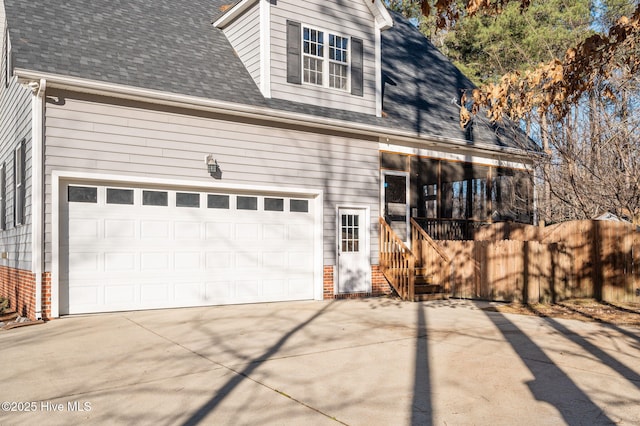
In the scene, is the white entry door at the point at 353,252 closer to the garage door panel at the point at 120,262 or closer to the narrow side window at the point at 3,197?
the garage door panel at the point at 120,262

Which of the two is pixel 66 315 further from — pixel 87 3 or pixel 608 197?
pixel 608 197

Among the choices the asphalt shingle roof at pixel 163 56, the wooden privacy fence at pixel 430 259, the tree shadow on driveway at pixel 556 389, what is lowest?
the tree shadow on driveway at pixel 556 389

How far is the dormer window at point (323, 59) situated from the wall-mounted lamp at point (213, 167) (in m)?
2.74

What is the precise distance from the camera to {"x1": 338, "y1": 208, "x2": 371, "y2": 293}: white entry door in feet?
44.3

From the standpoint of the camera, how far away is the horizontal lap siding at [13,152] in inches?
408

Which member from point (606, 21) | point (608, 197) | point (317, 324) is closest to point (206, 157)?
point (317, 324)

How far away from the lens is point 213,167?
1145 cm

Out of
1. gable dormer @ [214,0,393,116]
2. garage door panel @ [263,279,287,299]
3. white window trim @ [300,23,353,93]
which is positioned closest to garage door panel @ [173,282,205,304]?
garage door panel @ [263,279,287,299]

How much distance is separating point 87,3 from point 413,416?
11.4 metres

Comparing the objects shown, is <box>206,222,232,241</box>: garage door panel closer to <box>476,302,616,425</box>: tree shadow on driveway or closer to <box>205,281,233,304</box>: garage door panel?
<box>205,281,233,304</box>: garage door panel

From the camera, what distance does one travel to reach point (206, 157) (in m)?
11.5

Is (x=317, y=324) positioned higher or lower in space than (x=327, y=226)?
lower

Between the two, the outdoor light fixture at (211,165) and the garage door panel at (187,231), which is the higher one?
the outdoor light fixture at (211,165)

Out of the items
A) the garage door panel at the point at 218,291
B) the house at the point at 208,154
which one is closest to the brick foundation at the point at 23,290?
the house at the point at 208,154
